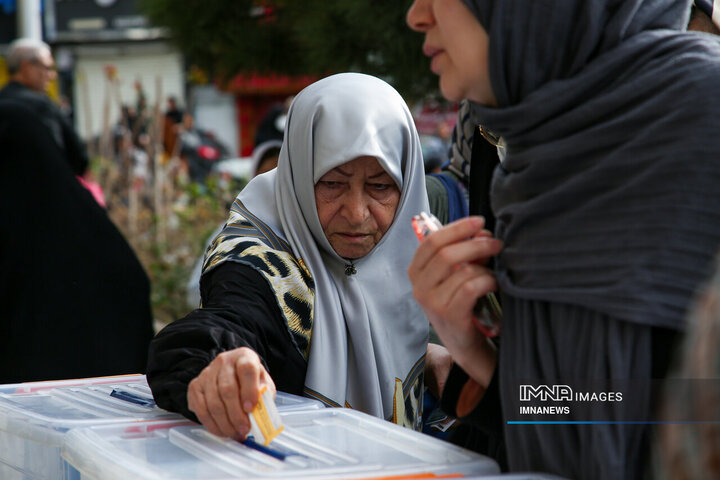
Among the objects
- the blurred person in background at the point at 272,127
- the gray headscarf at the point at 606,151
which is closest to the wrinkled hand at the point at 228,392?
the gray headscarf at the point at 606,151

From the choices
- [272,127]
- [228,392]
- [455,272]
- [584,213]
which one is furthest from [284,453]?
[272,127]

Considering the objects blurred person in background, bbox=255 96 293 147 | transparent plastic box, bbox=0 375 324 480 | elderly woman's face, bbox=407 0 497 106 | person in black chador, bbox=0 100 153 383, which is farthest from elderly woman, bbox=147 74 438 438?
blurred person in background, bbox=255 96 293 147

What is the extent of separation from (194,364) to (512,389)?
24.3 inches

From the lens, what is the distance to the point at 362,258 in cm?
217

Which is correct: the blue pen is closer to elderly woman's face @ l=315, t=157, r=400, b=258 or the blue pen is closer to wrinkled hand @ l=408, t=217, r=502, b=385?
wrinkled hand @ l=408, t=217, r=502, b=385

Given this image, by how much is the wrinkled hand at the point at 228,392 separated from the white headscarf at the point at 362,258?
542mm

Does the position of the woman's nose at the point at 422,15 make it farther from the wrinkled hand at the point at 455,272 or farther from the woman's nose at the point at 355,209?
the woman's nose at the point at 355,209

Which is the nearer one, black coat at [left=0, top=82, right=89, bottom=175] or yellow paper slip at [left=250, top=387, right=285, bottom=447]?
yellow paper slip at [left=250, top=387, right=285, bottom=447]

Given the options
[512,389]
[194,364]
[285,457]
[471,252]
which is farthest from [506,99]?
[194,364]

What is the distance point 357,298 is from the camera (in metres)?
2.10

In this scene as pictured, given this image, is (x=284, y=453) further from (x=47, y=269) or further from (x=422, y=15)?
(x=47, y=269)

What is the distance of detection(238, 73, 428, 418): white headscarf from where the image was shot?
6.65ft

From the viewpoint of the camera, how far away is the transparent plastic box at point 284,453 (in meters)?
1.12

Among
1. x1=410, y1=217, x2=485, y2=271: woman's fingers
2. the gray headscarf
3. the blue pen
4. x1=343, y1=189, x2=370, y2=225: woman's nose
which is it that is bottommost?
the blue pen
